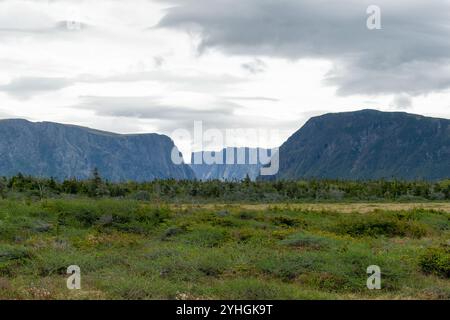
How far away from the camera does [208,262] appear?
18156 millimetres

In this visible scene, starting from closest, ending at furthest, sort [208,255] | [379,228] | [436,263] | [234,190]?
[436,263] → [208,255] → [379,228] → [234,190]

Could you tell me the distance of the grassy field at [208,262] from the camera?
48.8 ft

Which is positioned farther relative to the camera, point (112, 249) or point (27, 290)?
point (112, 249)

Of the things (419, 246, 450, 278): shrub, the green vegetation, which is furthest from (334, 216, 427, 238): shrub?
the green vegetation

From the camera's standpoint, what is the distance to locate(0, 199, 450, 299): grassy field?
14.9 m

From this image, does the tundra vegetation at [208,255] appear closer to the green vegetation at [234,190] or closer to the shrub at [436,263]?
the shrub at [436,263]

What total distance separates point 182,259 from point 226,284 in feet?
12.5

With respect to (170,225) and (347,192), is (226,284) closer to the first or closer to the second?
(170,225)

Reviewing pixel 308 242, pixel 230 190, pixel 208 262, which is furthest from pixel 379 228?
pixel 230 190

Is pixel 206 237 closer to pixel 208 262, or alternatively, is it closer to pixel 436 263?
pixel 208 262

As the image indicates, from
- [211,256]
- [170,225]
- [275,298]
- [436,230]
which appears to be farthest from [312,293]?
[436,230]

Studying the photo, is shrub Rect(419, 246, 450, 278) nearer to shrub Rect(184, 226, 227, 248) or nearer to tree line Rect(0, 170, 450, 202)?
shrub Rect(184, 226, 227, 248)
